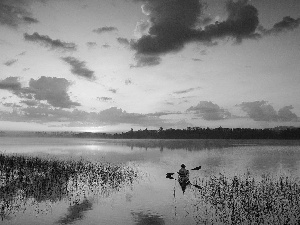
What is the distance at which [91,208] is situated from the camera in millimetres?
18719

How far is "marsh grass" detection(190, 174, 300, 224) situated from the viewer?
1652 centimetres

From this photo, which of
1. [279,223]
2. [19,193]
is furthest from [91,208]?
[279,223]

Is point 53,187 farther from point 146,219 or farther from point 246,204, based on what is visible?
point 246,204

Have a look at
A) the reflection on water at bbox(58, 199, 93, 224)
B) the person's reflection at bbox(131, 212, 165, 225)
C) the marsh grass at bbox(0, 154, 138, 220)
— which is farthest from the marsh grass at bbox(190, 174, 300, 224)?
the marsh grass at bbox(0, 154, 138, 220)

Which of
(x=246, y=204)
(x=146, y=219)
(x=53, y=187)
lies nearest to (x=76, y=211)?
(x=146, y=219)

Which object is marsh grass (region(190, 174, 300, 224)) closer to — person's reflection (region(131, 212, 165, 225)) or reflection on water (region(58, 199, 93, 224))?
person's reflection (region(131, 212, 165, 225))

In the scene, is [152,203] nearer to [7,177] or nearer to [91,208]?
[91,208]

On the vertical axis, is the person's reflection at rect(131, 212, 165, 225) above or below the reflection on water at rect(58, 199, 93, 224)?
below

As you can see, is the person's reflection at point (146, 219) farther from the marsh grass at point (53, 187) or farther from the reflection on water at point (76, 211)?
the marsh grass at point (53, 187)

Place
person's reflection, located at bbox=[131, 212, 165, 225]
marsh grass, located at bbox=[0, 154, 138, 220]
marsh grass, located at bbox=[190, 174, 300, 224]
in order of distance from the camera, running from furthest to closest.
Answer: marsh grass, located at bbox=[0, 154, 138, 220] → marsh grass, located at bbox=[190, 174, 300, 224] → person's reflection, located at bbox=[131, 212, 165, 225]

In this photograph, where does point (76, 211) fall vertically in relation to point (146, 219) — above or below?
above

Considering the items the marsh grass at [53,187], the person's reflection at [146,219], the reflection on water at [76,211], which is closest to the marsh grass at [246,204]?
the person's reflection at [146,219]

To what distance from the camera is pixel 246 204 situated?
1936 cm

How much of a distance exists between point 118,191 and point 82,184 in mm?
4817
